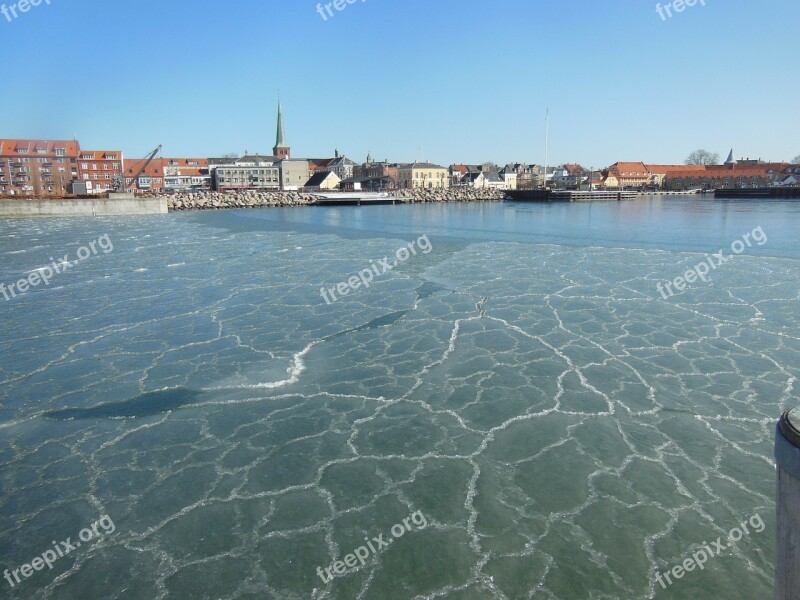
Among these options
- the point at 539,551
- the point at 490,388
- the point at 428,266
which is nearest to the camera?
the point at 539,551

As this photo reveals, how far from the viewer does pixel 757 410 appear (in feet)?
25.0

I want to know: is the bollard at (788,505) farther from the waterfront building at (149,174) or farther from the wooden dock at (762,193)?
the waterfront building at (149,174)

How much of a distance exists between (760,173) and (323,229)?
420ft

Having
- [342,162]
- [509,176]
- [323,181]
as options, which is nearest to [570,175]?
[509,176]

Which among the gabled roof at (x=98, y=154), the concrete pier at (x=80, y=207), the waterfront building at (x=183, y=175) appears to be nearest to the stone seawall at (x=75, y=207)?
the concrete pier at (x=80, y=207)

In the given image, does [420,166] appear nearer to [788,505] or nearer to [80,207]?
[80,207]

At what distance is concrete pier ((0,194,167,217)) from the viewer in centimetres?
5373

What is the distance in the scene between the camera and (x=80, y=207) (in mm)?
57781

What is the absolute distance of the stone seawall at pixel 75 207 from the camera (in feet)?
176

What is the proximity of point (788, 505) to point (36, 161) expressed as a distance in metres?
135

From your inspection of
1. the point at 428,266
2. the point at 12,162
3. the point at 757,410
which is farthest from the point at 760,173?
the point at 12,162

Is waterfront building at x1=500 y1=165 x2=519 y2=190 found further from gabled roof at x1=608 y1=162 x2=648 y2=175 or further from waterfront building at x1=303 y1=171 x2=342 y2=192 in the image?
waterfront building at x1=303 y1=171 x2=342 y2=192

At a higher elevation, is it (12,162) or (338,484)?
(12,162)

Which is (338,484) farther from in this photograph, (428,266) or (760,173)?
(760,173)
